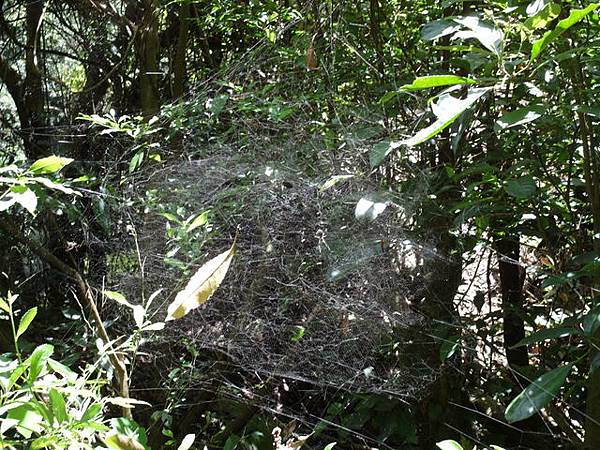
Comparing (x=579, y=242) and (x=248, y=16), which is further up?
(x=248, y=16)

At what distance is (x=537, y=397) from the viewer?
51.7 inches

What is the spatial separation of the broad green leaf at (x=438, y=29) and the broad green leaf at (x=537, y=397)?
645 mm

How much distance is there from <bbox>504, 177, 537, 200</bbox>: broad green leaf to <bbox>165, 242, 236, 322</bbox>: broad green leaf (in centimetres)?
64

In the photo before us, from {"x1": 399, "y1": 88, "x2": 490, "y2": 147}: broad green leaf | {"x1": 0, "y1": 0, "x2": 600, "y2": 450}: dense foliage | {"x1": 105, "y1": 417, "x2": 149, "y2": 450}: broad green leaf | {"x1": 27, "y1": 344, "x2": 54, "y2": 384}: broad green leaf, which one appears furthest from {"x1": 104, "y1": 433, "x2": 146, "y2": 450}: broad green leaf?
{"x1": 0, "y1": 0, "x2": 600, "y2": 450}: dense foliage

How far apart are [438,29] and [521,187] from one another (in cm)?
40

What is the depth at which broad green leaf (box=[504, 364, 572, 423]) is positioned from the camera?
1296mm

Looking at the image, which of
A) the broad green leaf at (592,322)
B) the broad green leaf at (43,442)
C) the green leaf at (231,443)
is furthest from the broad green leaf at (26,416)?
the green leaf at (231,443)

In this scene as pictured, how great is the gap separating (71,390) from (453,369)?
1.37 m

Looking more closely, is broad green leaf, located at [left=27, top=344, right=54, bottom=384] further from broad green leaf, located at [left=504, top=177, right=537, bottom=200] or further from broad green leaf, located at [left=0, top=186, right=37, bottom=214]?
broad green leaf, located at [left=504, top=177, right=537, bottom=200]

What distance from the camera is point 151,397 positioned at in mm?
2295

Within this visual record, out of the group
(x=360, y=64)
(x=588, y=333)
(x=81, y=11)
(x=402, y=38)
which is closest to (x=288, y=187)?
(x=360, y=64)

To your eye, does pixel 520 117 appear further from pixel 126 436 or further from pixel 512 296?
pixel 512 296

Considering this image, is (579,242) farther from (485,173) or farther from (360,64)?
(360,64)

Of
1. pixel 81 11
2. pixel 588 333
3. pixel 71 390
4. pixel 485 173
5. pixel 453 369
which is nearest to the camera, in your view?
pixel 71 390
